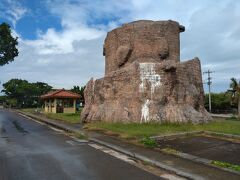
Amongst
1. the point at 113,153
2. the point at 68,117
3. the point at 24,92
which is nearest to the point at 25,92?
the point at 24,92

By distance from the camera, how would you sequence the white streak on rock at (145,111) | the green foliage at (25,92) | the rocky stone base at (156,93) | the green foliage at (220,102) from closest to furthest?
the white streak on rock at (145,111) < the rocky stone base at (156,93) < the green foliage at (220,102) < the green foliage at (25,92)

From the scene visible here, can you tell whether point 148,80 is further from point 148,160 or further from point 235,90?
point 235,90

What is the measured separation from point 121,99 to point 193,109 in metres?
3.98

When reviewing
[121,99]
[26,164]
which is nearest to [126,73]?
[121,99]

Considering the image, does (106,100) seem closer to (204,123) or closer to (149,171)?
(204,123)

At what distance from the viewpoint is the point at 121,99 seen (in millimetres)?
17406


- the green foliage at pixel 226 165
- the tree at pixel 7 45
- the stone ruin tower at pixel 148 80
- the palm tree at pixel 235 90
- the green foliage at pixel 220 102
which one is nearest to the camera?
the green foliage at pixel 226 165

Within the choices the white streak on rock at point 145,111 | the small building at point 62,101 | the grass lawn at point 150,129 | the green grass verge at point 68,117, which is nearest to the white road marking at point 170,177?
the grass lawn at point 150,129

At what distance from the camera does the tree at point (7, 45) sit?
23.0m

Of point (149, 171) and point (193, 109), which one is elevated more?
point (193, 109)

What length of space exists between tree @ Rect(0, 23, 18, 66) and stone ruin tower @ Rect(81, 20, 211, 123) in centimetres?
782

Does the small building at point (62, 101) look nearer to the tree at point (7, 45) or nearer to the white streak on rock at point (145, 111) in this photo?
the tree at point (7, 45)

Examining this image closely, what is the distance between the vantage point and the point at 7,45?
2367 centimetres

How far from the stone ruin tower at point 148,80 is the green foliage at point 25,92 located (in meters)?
59.1
